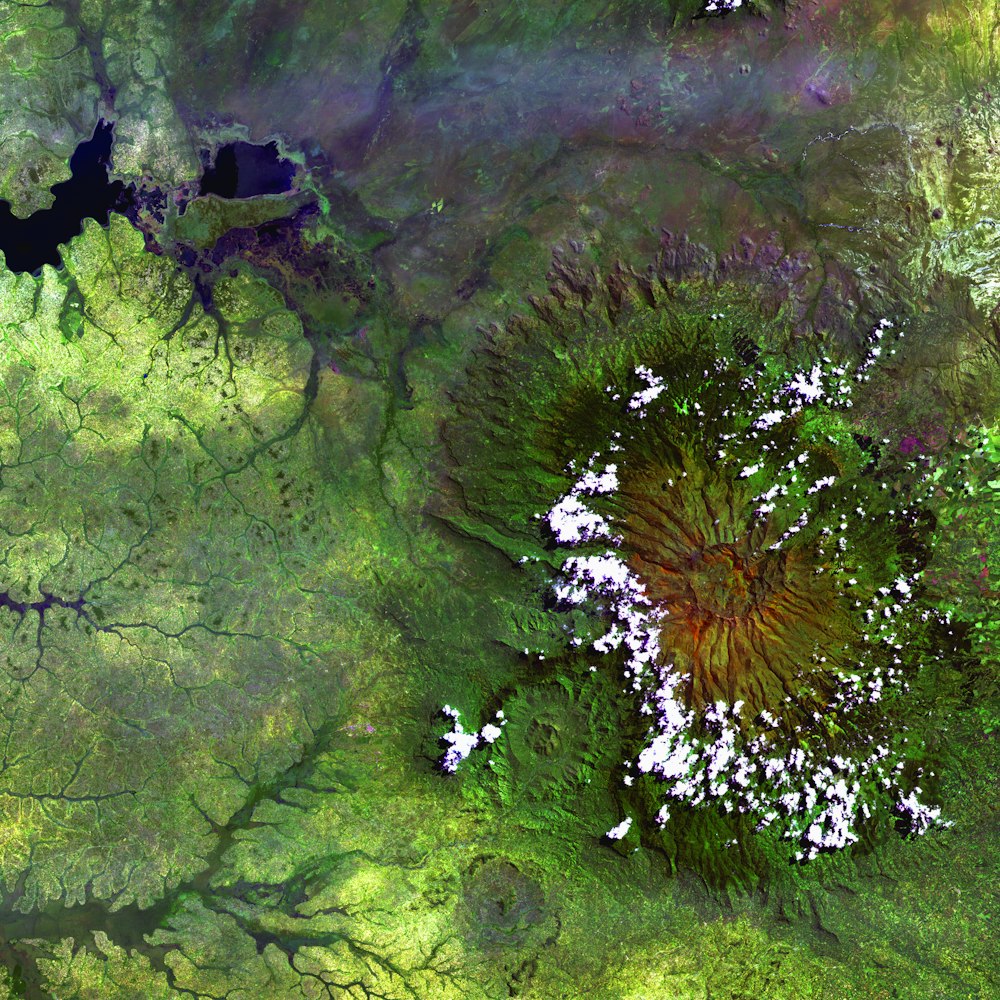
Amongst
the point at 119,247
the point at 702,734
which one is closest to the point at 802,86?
the point at 702,734

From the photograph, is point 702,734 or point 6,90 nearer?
point 702,734

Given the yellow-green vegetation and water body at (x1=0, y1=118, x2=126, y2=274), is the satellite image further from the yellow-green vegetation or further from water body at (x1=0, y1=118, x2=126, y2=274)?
water body at (x1=0, y1=118, x2=126, y2=274)

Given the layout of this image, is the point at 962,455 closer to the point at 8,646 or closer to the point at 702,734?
the point at 702,734

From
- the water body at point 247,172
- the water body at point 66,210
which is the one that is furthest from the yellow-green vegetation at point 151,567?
the water body at point 247,172

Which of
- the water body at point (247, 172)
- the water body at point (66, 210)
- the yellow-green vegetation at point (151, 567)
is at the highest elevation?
the water body at point (247, 172)

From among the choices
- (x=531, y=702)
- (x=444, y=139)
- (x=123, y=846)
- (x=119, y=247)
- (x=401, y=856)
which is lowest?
(x=123, y=846)

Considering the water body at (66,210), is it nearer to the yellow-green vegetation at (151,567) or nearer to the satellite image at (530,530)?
the yellow-green vegetation at (151,567)

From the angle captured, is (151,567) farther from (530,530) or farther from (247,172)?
(247,172)
